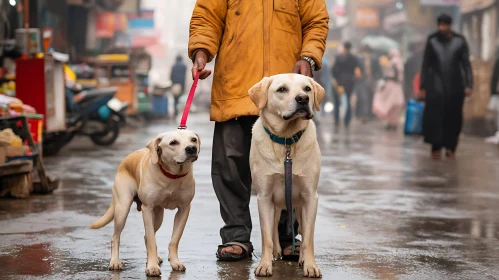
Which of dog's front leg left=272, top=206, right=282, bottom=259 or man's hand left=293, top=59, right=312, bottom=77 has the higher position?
man's hand left=293, top=59, right=312, bottom=77

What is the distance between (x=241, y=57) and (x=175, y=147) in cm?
111

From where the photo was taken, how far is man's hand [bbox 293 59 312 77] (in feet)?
20.3

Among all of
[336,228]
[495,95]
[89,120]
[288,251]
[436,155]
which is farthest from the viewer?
[495,95]

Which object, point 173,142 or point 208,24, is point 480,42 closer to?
point 208,24

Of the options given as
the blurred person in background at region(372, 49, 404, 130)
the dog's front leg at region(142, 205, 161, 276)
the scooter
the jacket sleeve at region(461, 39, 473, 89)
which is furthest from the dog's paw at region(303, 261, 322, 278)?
the blurred person in background at region(372, 49, 404, 130)

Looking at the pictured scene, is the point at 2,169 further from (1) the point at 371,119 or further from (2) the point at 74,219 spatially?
(1) the point at 371,119

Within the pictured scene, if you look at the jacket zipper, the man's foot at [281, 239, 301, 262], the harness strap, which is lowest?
the man's foot at [281, 239, 301, 262]

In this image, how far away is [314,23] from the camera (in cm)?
658

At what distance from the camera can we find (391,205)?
9.30 meters

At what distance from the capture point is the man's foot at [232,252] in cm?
616

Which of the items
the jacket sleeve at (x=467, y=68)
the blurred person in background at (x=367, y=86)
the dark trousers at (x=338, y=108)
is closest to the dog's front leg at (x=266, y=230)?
the jacket sleeve at (x=467, y=68)

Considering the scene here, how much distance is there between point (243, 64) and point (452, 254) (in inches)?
76.0

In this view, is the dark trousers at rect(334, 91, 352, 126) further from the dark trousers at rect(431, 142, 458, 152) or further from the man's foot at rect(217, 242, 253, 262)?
the man's foot at rect(217, 242, 253, 262)

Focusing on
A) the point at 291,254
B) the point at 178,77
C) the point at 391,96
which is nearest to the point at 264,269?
the point at 291,254
